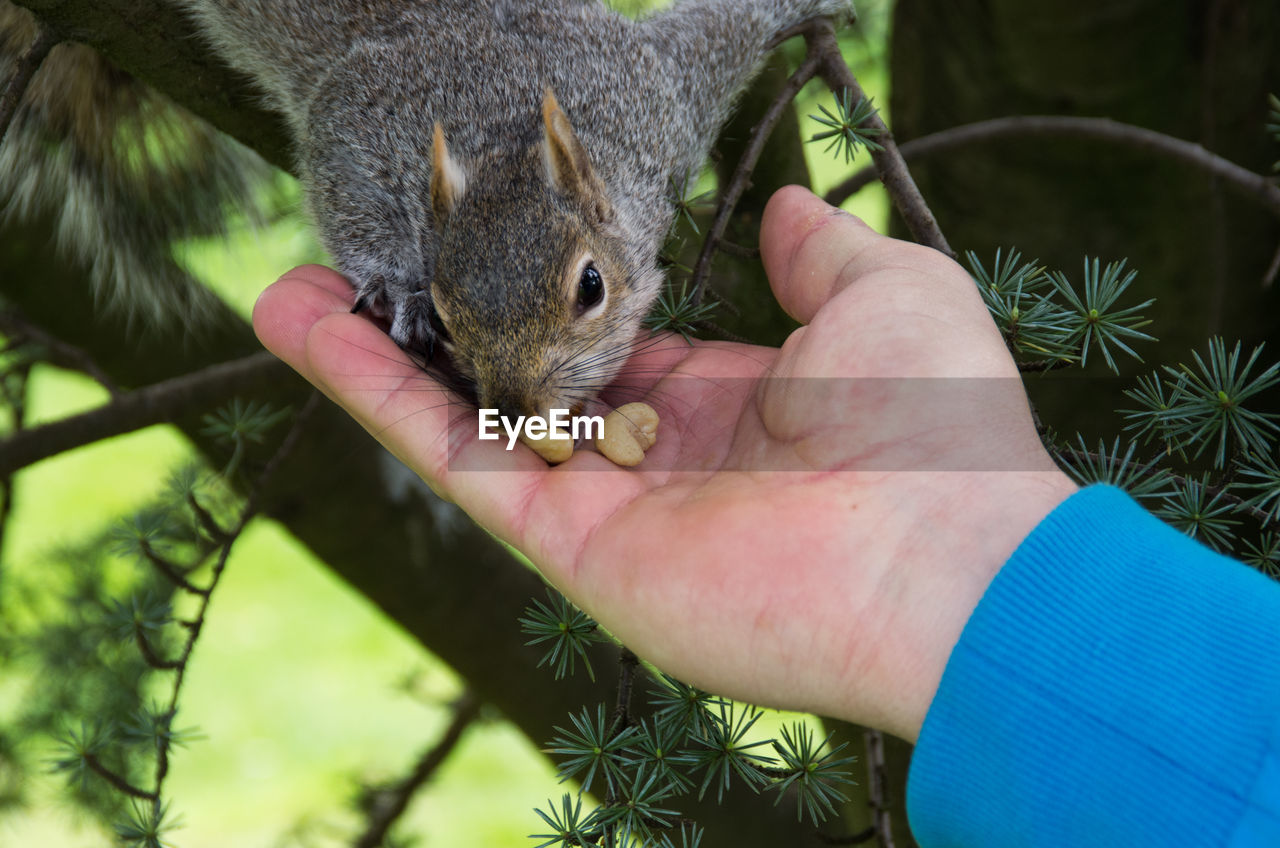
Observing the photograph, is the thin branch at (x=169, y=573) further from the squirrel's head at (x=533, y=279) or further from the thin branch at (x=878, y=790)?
the thin branch at (x=878, y=790)

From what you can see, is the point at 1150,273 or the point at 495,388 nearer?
the point at 495,388

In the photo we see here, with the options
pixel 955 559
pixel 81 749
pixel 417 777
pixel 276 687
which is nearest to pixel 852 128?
pixel 955 559

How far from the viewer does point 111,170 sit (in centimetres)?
191

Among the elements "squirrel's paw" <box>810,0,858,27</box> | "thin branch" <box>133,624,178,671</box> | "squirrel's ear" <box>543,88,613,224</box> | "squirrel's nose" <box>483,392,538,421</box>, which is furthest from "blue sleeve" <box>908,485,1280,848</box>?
"squirrel's paw" <box>810,0,858,27</box>

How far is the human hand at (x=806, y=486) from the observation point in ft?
2.92

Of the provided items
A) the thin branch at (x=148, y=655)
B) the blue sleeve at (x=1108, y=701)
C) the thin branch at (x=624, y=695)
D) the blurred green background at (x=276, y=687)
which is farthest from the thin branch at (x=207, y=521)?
the blurred green background at (x=276, y=687)

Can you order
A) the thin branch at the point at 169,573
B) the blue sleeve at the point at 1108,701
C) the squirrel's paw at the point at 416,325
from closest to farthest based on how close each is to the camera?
the blue sleeve at the point at 1108,701 < the thin branch at the point at 169,573 < the squirrel's paw at the point at 416,325

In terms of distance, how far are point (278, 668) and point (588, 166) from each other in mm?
2367

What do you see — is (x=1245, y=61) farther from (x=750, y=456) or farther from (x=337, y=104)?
(x=337, y=104)

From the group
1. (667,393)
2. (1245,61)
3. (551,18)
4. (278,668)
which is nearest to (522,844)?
(278,668)

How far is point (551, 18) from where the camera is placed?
164 centimetres

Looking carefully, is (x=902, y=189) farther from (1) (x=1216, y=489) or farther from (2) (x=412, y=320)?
(2) (x=412, y=320)

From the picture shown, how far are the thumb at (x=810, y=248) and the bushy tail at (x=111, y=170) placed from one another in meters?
1.11

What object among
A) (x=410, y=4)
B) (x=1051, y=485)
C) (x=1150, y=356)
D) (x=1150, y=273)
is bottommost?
(x=1150, y=356)
